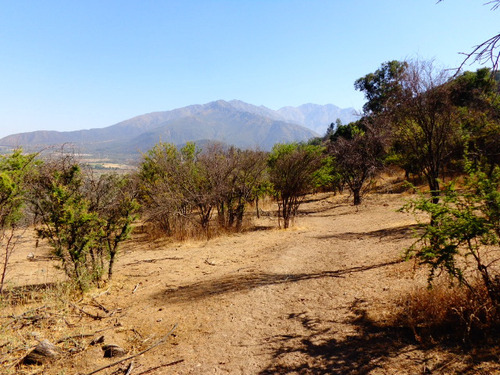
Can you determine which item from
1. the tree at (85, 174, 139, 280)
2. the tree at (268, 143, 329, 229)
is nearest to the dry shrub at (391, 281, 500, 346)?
the tree at (85, 174, 139, 280)

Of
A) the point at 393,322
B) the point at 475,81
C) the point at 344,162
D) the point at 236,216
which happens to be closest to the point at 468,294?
the point at 393,322

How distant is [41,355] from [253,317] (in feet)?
10.7

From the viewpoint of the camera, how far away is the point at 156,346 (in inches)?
169

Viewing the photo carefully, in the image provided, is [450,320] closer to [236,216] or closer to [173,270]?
[173,270]

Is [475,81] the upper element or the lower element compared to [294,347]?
upper

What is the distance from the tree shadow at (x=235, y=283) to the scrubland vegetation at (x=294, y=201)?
5.87 ft

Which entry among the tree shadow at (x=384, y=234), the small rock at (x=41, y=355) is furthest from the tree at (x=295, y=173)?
the small rock at (x=41, y=355)

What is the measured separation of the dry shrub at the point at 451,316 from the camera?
10.6ft

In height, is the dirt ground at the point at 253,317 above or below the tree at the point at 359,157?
below

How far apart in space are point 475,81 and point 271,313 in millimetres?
35696

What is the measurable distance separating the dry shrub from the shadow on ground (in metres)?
0.17

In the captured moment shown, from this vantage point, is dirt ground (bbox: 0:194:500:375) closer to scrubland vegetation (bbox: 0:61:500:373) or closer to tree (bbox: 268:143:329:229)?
scrubland vegetation (bbox: 0:61:500:373)

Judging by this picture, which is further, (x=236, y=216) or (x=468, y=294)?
(x=236, y=216)

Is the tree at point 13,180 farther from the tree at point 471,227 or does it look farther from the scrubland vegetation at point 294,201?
the tree at point 471,227
